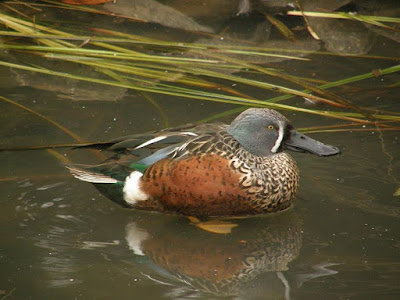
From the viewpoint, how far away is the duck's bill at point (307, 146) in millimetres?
4602

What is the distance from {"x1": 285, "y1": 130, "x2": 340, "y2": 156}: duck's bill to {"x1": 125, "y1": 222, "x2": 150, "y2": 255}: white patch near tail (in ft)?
3.51

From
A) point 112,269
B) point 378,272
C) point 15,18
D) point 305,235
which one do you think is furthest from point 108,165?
point 15,18

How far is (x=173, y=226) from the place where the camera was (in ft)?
14.7

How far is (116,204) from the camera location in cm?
472

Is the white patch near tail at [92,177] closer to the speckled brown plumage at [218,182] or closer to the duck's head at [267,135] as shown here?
the speckled brown plumage at [218,182]

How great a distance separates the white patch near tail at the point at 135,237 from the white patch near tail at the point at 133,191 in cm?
16

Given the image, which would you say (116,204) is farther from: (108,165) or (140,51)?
(140,51)

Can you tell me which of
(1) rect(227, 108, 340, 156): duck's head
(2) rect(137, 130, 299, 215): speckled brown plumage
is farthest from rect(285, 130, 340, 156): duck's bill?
(2) rect(137, 130, 299, 215): speckled brown plumage

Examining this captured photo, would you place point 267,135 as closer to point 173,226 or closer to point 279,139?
point 279,139

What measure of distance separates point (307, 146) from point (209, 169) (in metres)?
0.66

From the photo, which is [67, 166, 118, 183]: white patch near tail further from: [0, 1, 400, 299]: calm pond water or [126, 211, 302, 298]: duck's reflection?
[126, 211, 302, 298]: duck's reflection

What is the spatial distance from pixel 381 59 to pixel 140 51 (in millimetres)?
2087

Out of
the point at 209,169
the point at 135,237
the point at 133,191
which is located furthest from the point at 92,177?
the point at 209,169

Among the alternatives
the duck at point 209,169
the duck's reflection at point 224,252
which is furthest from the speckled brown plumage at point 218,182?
the duck's reflection at point 224,252
